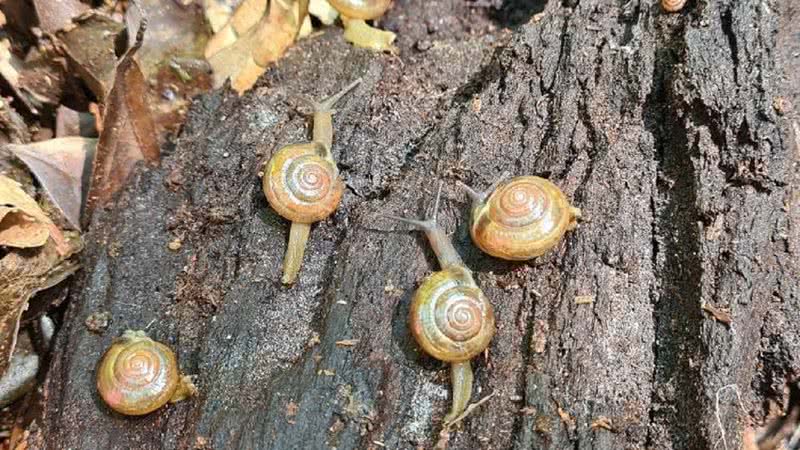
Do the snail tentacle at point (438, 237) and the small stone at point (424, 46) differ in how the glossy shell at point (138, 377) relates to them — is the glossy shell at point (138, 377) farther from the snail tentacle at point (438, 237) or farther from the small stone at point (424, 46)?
the small stone at point (424, 46)

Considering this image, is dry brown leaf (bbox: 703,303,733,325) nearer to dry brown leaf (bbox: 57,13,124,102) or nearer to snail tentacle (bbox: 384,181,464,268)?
snail tentacle (bbox: 384,181,464,268)

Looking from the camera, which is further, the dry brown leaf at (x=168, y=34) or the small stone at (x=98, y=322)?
the dry brown leaf at (x=168, y=34)

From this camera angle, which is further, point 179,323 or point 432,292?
point 179,323

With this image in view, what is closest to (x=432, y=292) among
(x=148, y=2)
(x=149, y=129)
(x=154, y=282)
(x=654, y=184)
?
(x=654, y=184)

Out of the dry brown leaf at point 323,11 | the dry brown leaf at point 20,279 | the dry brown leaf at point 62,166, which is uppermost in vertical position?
the dry brown leaf at point 323,11

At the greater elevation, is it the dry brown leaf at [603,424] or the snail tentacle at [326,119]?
the snail tentacle at [326,119]

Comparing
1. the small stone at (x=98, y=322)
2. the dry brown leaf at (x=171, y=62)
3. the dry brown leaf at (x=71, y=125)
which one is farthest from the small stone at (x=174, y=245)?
the dry brown leaf at (x=71, y=125)

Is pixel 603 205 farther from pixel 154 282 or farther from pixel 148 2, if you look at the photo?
pixel 148 2

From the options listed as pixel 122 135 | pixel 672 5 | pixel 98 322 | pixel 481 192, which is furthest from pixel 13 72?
pixel 672 5
